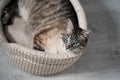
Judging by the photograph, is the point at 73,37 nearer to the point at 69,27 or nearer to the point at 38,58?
the point at 69,27

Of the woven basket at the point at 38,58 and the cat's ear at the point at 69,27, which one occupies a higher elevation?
the cat's ear at the point at 69,27

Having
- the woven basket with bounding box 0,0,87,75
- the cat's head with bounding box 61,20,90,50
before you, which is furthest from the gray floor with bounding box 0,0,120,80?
the cat's head with bounding box 61,20,90,50

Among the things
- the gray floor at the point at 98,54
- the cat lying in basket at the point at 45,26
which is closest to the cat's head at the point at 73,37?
the cat lying in basket at the point at 45,26

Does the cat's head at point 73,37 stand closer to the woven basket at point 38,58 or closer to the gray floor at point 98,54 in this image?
the woven basket at point 38,58

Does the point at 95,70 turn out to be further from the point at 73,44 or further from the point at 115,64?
the point at 73,44

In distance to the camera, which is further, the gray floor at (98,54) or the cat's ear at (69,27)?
the gray floor at (98,54)

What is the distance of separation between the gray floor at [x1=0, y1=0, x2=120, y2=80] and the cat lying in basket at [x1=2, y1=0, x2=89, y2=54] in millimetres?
174

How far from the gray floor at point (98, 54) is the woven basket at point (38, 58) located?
0.27ft

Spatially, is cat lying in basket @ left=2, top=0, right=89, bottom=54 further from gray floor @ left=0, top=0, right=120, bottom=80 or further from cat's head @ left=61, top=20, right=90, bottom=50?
gray floor @ left=0, top=0, right=120, bottom=80

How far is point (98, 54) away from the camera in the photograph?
1682 mm

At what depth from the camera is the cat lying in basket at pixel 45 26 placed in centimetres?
134

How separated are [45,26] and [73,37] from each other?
223 mm

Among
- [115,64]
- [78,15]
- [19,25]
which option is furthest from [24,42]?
[115,64]

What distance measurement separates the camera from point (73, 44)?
4.31ft
